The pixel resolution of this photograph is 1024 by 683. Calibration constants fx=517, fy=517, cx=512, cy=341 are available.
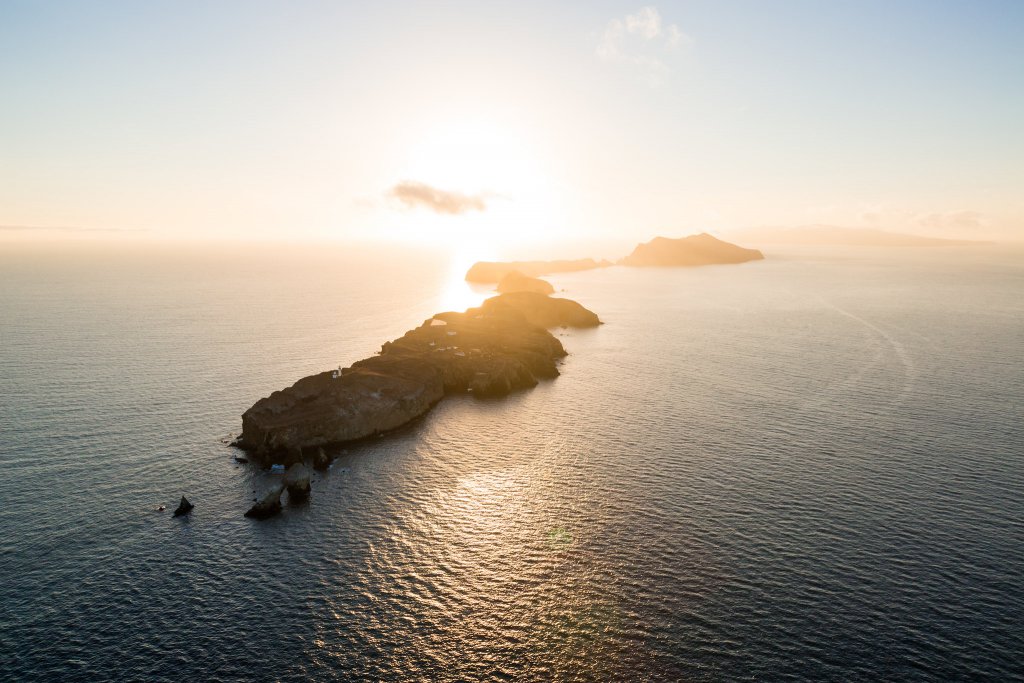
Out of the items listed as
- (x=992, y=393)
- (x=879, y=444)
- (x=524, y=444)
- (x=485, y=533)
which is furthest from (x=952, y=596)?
(x=992, y=393)

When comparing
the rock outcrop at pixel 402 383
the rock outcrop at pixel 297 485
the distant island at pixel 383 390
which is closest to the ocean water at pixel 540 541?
the rock outcrop at pixel 297 485

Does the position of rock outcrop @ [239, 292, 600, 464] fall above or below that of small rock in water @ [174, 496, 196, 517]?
above

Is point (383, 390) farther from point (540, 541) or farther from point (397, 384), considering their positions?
point (540, 541)

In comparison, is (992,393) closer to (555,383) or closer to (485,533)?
(555,383)

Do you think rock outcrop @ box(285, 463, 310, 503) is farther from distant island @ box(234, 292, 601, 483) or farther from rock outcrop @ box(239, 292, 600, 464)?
rock outcrop @ box(239, 292, 600, 464)

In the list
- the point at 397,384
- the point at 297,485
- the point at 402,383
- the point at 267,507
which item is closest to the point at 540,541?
the point at 297,485

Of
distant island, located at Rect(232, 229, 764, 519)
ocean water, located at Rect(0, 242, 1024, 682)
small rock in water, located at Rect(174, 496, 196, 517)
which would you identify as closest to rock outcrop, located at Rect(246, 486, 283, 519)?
distant island, located at Rect(232, 229, 764, 519)
